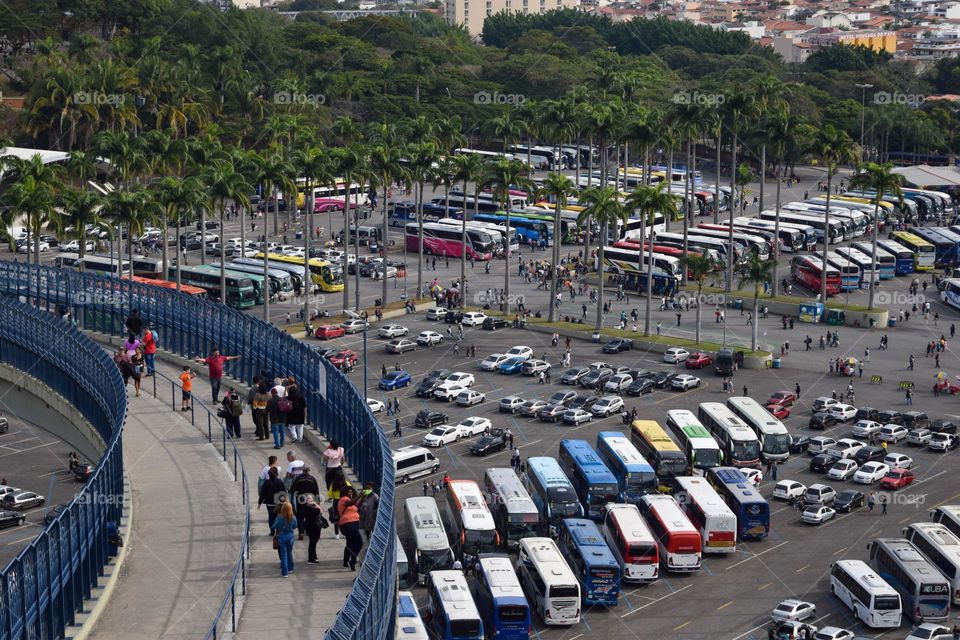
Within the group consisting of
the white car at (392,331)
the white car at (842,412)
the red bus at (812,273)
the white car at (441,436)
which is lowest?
the white car at (441,436)

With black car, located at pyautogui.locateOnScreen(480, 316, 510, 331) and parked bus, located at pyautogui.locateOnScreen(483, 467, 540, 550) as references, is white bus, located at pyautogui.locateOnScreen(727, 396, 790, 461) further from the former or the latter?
black car, located at pyautogui.locateOnScreen(480, 316, 510, 331)

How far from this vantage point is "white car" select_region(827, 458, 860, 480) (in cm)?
6675

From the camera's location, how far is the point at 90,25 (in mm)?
168250

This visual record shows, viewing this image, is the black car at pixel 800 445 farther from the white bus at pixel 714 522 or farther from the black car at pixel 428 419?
the black car at pixel 428 419

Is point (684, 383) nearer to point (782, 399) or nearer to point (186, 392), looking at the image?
point (782, 399)

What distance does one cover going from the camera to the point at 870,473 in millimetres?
66375

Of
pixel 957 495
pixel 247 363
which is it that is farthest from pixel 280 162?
pixel 247 363

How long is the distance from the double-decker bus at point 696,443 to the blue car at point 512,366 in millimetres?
15937

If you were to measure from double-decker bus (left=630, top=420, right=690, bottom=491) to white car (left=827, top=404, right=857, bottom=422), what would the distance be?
1194 centimetres

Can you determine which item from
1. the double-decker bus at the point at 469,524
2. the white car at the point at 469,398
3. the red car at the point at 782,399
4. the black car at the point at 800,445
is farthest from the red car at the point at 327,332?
the double-decker bus at the point at 469,524

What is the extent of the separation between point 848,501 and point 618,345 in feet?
93.3

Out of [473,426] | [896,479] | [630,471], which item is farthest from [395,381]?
[896,479]

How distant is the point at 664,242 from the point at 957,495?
51111 millimetres

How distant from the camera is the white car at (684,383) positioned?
81.4m
